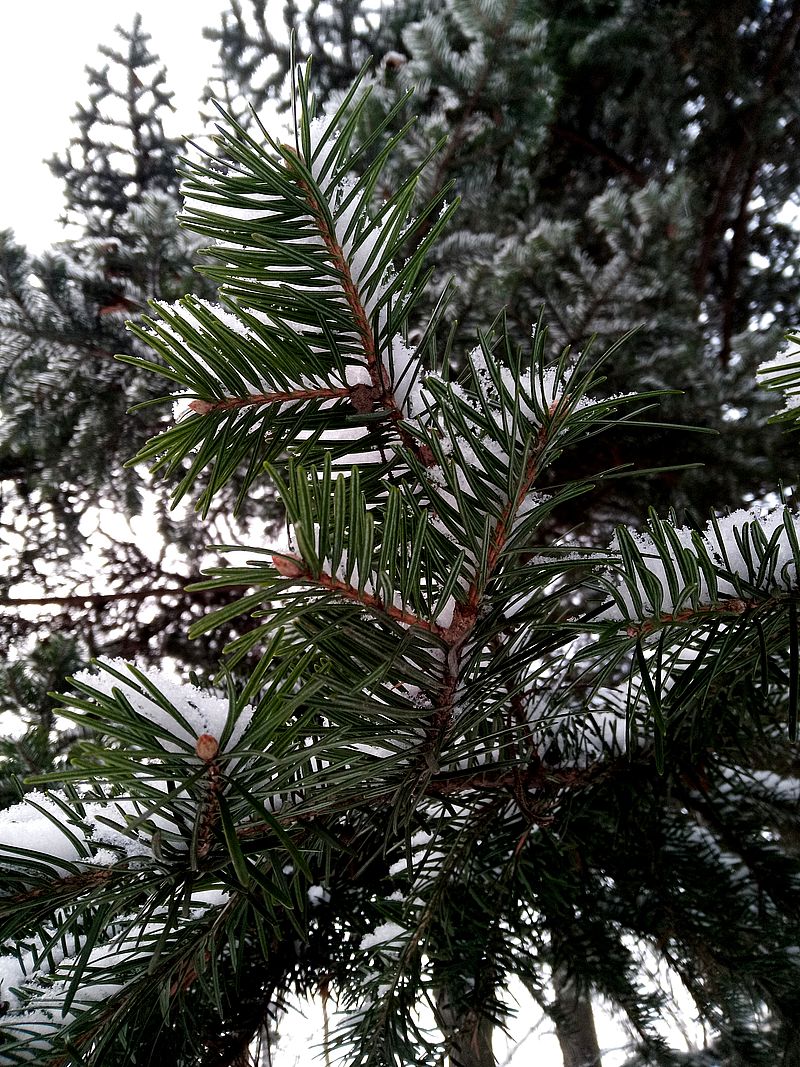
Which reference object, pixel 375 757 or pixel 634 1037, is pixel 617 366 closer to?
pixel 634 1037

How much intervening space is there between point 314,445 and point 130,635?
176cm

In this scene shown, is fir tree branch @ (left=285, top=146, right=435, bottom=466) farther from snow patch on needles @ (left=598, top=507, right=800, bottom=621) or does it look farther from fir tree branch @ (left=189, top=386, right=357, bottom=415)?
snow patch on needles @ (left=598, top=507, right=800, bottom=621)

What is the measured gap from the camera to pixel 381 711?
0.34 meters

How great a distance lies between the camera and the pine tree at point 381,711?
1.08 ft

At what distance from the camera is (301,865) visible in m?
0.33

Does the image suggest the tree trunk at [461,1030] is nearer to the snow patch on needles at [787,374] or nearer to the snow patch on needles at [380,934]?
the snow patch on needles at [380,934]

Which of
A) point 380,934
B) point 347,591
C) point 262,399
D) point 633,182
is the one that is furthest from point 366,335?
point 633,182

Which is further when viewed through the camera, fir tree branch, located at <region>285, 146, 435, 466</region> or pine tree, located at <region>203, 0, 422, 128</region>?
pine tree, located at <region>203, 0, 422, 128</region>

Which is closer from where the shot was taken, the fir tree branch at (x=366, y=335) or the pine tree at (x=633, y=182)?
the fir tree branch at (x=366, y=335)

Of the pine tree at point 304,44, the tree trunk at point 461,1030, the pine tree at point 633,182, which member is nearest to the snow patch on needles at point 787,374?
the tree trunk at point 461,1030

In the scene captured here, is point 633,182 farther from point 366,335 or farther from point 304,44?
point 366,335

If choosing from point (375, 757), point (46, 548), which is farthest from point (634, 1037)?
point (46, 548)

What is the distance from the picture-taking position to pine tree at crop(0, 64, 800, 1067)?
331 millimetres

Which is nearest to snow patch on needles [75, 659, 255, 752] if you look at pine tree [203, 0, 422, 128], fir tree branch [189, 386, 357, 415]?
fir tree branch [189, 386, 357, 415]
